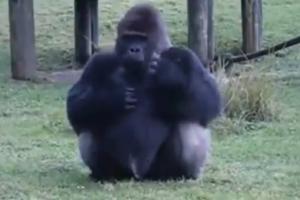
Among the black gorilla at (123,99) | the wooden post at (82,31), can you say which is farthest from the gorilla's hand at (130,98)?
the wooden post at (82,31)

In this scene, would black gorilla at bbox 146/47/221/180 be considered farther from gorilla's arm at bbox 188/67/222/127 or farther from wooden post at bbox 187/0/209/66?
wooden post at bbox 187/0/209/66

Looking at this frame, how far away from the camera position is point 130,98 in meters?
5.84

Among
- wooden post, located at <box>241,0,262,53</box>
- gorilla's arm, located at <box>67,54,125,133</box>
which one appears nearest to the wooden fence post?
wooden post, located at <box>241,0,262,53</box>

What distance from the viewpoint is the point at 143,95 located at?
19.3ft

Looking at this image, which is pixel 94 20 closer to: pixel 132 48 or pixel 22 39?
pixel 22 39

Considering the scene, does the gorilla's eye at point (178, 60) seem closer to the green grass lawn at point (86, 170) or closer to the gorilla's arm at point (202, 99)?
the gorilla's arm at point (202, 99)

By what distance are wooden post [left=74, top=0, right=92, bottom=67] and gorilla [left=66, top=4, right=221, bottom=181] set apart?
632cm

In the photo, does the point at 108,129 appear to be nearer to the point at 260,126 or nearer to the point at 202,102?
the point at 202,102

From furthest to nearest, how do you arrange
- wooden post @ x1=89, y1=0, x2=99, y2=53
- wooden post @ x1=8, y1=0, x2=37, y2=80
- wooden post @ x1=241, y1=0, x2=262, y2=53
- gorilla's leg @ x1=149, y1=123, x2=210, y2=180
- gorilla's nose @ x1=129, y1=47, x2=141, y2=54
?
1. wooden post @ x1=89, y1=0, x2=99, y2=53
2. wooden post @ x1=241, y1=0, x2=262, y2=53
3. wooden post @ x1=8, y1=0, x2=37, y2=80
4. gorilla's leg @ x1=149, y1=123, x2=210, y2=180
5. gorilla's nose @ x1=129, y1=47, x2=141, y2=54

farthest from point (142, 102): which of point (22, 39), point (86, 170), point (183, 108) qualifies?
point (22, 39)

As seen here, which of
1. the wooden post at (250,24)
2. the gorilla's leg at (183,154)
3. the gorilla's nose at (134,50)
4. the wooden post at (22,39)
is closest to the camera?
the gorilla's nose at (134,50)

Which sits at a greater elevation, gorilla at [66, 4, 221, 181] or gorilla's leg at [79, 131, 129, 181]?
gorilla at [66, 4, 221, 181]

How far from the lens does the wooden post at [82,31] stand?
1233 centimetres

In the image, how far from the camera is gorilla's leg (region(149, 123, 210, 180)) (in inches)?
235
